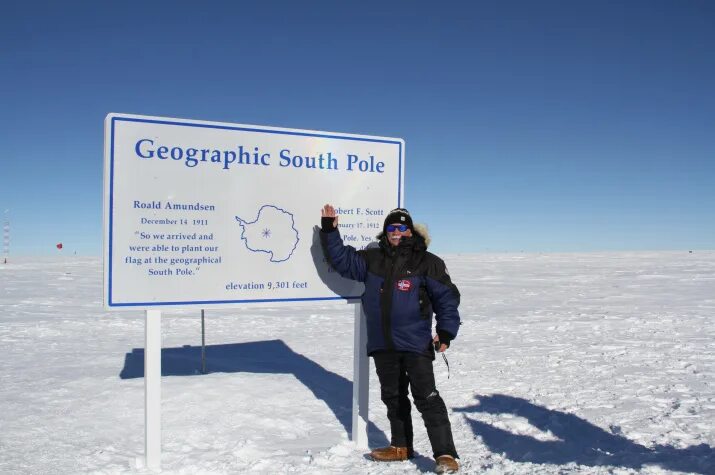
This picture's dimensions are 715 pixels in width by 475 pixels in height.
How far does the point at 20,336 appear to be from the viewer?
9344 mm

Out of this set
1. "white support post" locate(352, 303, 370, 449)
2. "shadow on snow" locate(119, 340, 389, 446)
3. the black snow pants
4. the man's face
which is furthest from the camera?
"shadow on snow" locate(119, 340, 389, 446)

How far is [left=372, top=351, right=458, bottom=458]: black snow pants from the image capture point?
370 cm

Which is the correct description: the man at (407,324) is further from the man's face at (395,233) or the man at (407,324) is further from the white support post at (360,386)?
the white support post at (360,386)

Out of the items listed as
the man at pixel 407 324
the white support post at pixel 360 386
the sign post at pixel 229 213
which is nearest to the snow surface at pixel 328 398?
the white support post at pixel 360 386

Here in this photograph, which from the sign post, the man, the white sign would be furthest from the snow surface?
the white sign

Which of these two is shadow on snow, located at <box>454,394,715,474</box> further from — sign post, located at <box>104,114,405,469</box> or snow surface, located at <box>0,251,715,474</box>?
sign post, located at <box>104,114,405,469</box>

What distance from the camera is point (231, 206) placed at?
4.10m

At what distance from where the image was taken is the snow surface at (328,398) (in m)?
3.97

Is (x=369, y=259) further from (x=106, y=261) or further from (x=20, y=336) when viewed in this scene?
(x=20, y=336)

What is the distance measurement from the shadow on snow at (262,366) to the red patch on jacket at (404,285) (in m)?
1.70

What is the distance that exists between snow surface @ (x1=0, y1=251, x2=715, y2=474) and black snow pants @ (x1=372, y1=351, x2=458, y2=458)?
0.81 ft

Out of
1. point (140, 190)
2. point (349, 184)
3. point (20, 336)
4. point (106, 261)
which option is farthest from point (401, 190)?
point (20, 336)

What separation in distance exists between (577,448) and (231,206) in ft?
11.2

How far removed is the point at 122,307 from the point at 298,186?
5.36ft
